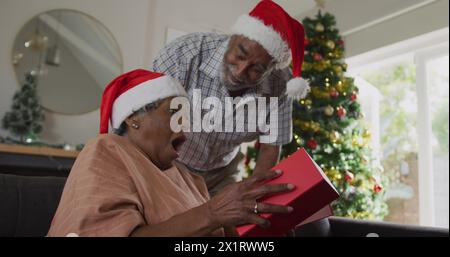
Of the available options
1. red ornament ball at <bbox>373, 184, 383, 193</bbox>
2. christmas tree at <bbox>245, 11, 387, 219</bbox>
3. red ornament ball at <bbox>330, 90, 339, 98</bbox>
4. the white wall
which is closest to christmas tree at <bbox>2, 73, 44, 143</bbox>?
the white wall

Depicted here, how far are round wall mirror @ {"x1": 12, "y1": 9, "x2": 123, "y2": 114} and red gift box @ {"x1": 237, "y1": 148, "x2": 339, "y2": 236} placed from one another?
6.56 feet

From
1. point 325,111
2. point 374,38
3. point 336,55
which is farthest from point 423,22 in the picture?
point 325,111

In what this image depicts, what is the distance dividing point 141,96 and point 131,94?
0.09 ft

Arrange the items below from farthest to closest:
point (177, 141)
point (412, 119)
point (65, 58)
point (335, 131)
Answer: point (412, 119) < point (335, 131) < point (65, 58) < point (177, 141)

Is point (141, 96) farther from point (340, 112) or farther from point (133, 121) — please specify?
point (340, 112)

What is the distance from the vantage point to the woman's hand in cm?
62

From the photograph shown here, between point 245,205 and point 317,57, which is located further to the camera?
point 317,57

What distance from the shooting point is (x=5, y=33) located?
2332 millimetres

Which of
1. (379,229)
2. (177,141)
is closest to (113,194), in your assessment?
(177,141)

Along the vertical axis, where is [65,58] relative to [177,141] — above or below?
above

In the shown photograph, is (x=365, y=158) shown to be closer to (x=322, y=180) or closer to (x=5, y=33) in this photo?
(x=322, y=180)

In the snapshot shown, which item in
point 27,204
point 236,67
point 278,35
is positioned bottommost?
point 27,204

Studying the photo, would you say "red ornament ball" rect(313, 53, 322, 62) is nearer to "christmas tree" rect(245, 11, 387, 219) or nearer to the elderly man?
"christmas tree" rect(245, 11, 387, 219)

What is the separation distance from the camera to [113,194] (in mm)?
662
